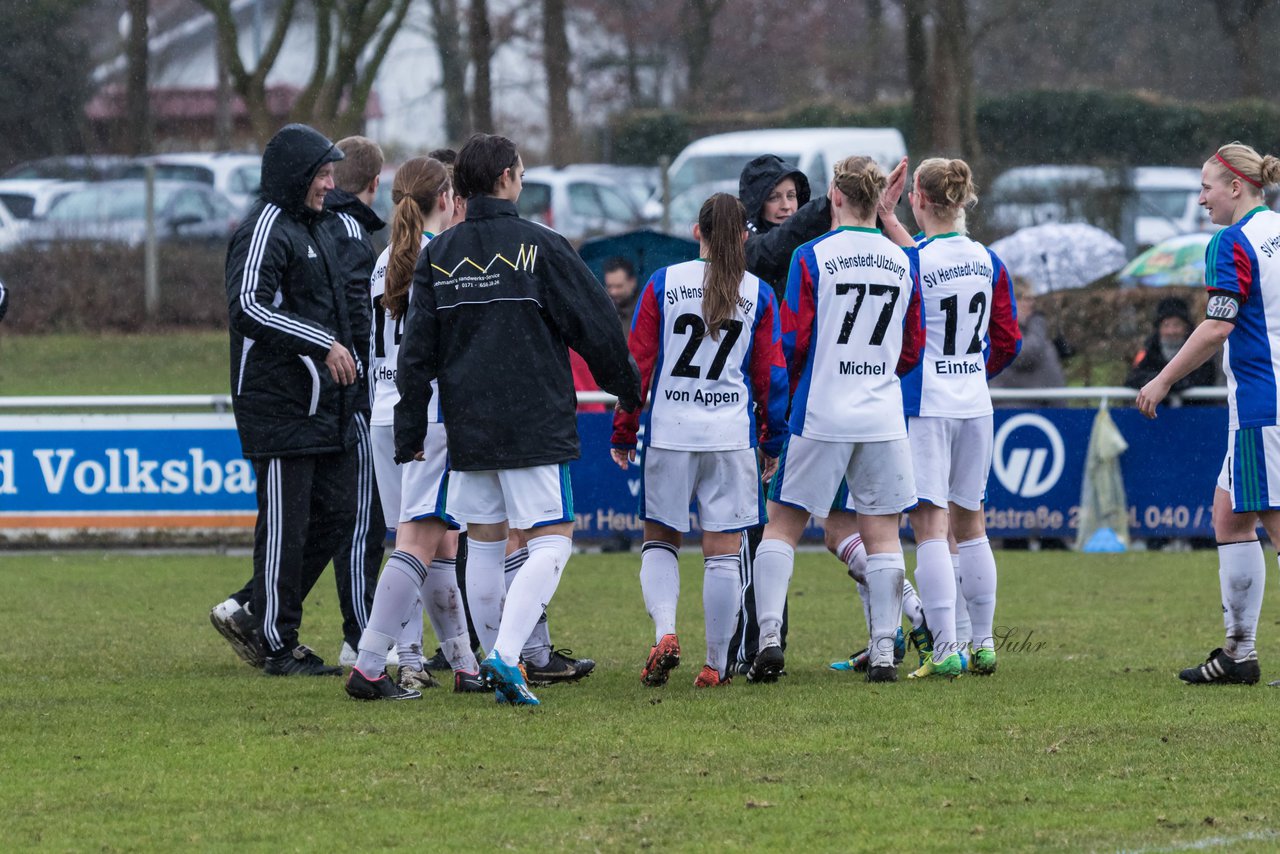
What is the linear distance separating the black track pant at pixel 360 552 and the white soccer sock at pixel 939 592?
90.0 inches

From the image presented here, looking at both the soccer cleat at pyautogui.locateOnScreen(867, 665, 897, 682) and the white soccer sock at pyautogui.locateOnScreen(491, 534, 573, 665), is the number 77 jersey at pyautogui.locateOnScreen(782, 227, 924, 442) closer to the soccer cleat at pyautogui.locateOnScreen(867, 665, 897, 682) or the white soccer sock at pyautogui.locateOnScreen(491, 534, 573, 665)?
the soccer cleat at pyautogui.locateOnScreen(867, 665, 897, 682)

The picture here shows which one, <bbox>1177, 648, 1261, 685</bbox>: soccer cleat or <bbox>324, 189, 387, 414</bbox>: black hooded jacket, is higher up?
<bbox>324, 189, 387, 414</bbox>: black hooded jacket

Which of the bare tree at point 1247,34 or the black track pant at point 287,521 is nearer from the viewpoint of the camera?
the black track pant at point 287,521

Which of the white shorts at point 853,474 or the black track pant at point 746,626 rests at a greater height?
the white shorts at point 853,474

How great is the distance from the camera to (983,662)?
26.3 ft

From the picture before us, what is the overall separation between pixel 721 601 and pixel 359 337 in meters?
2.01

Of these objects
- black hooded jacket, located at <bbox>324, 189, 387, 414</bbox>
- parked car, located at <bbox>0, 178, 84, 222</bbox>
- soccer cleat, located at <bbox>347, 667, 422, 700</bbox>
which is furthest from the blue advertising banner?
parked car, located at <bbox>0, 178, 84, 222</bbox>

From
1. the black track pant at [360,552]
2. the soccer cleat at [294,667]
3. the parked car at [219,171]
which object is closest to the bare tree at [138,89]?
the parked car at [219,171]

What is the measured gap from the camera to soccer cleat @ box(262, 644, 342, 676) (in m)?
8.27

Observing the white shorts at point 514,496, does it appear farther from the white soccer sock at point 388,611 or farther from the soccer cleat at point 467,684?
the soccer cleat at point 467,684

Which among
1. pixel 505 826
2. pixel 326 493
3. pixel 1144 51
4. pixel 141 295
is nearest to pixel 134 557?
pixel 326 493

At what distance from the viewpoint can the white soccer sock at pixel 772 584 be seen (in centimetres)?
777

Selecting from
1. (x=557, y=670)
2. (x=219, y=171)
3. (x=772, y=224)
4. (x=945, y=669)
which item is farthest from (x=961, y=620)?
(x=219, y=171)

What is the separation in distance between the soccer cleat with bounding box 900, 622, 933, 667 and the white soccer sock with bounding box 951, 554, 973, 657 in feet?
0.41
